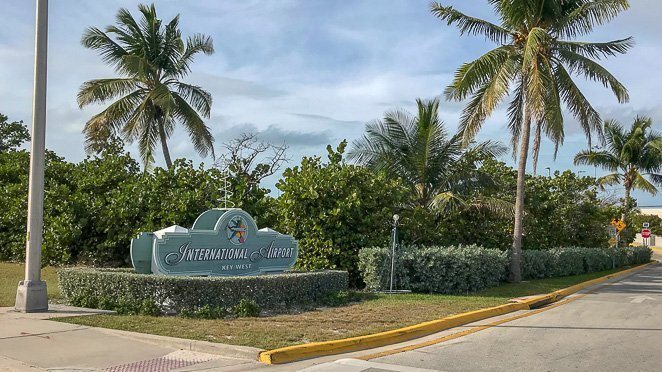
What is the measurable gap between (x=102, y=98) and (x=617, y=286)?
2077 cm

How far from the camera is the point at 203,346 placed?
861 centimetres

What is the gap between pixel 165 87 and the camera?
2403 cm

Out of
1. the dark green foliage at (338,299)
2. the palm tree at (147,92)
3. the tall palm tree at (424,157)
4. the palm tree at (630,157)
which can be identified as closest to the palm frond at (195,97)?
the palm tree at (147,92)

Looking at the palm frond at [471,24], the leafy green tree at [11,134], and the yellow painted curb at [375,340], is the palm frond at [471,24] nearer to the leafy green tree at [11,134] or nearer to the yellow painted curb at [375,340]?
the yellow painted curb at [375,340]

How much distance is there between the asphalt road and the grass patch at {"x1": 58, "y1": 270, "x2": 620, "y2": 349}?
1.30m

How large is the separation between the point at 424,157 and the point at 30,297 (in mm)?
13191

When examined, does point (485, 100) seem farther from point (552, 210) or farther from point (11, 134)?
point (11, 134)

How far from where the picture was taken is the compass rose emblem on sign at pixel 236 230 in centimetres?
1391

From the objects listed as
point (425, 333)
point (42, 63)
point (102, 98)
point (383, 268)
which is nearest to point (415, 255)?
point (383, 268)

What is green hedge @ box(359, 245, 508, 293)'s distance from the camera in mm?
16484

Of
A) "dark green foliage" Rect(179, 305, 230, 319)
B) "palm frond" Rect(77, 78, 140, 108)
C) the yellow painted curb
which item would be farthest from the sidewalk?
"palm frond" Rect(77, 78, 140, 108)

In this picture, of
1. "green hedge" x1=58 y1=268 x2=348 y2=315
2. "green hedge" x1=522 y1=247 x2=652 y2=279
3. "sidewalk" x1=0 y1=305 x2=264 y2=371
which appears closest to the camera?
"sidewalk" x1=0 y1=305 x2=264 y2=371

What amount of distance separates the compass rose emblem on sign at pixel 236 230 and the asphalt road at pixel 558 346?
19.2 ft

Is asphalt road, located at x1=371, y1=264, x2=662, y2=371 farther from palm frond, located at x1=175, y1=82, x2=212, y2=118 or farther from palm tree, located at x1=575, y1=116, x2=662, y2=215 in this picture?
palm tree, located at x1=575, y1=116, x2=662, y2=215
